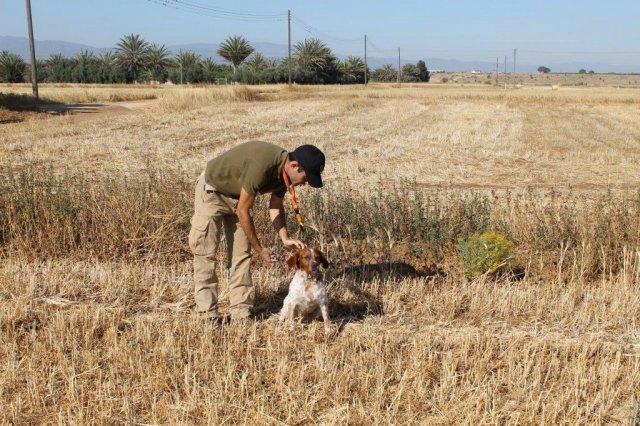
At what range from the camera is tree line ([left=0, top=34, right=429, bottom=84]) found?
69.4 m

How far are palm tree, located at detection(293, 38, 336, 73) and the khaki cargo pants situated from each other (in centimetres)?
7389

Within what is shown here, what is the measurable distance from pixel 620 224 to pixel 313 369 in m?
4.36

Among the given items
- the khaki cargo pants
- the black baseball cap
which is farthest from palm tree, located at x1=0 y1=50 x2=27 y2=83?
the black baseball cap

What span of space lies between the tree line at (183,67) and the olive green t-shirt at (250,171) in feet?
210

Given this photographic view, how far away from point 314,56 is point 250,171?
75.5 metres

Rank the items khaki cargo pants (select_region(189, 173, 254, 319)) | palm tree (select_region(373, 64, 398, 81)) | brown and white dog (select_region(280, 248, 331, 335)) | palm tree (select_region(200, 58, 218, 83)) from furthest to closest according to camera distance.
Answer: palm tree (select_region(373, 64, 398, 81))
palm tree (select_region(200, 58, 218, 83))
khaki cargo pants (select_region(189, 173, 254, 319))
brown and white dog (select_region(280, 248, 331, 335))

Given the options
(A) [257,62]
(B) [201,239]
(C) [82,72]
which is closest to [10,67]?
(C) [82,72]

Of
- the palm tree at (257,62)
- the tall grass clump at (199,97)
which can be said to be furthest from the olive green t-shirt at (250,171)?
the palm tree at (257,62)

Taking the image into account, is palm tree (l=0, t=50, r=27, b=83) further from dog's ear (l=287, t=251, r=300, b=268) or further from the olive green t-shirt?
dog's ear (l=287, t=251, r=300, b=268)

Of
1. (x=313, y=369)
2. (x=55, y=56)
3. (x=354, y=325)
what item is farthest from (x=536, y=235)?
(x=55, y=56)

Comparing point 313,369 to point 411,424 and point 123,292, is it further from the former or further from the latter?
point 123,292

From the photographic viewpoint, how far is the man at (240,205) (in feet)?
16.9

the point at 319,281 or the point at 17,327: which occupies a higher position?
the point at 319,281

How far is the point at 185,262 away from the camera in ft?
24.9
